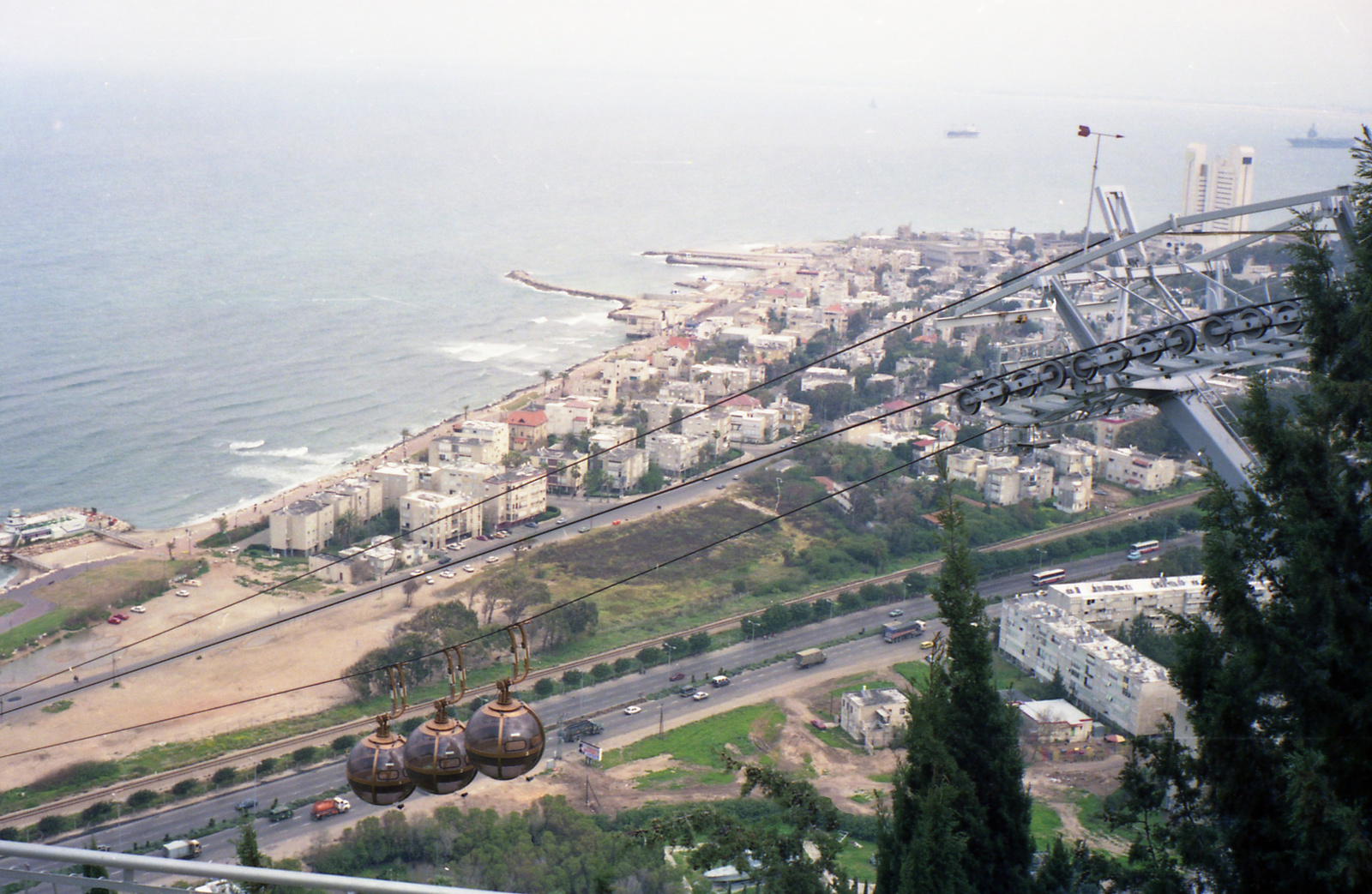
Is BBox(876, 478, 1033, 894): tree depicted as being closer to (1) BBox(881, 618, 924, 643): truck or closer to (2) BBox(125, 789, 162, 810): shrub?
(2) BBox(125, 789, 162, 810): shrub

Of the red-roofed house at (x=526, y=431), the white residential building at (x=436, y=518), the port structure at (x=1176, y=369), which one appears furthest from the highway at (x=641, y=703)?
the port structure at (x=1176, y=369)

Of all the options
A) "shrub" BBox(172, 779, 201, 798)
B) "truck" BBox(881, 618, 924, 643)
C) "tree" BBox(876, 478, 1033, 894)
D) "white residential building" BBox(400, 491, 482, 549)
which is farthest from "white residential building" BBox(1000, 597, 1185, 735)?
"shrub" BBox(172, 779, 201, 798)

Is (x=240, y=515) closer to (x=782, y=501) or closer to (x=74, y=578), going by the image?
(x=74, y=578)

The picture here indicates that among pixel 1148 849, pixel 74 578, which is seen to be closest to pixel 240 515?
pixel 74 578

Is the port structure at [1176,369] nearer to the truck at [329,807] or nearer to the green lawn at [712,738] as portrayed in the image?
the green lawn at [712,738]

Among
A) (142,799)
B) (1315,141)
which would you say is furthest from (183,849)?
(1315,141)
